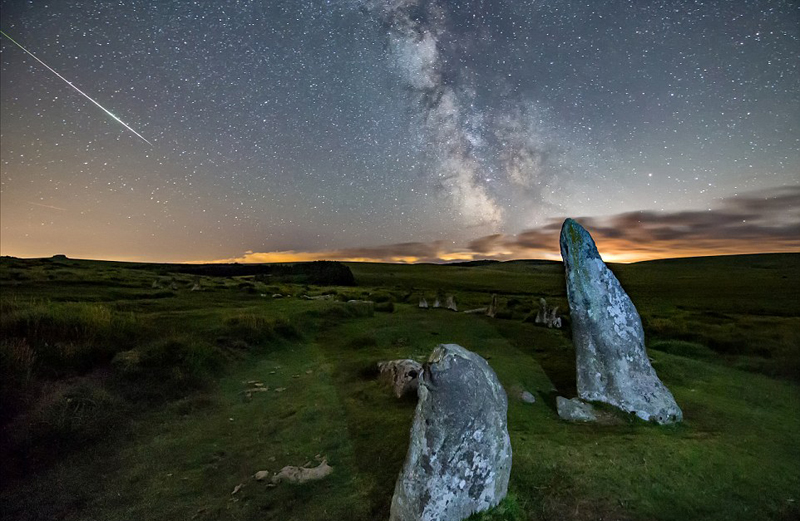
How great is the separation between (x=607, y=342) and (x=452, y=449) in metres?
6.44

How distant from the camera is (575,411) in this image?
938cm

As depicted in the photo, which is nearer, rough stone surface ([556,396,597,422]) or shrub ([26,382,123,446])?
shrub ([26,382,123,446])

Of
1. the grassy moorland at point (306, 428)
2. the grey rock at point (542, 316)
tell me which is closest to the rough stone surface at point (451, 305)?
the grey rock at point (542, 316)

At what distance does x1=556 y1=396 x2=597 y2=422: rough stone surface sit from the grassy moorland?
0.33 metres

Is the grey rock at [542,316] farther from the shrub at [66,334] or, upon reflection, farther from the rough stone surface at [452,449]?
the shrub at [66,334]

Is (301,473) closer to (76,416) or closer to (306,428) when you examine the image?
(306,428)

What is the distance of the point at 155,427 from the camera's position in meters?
9.78

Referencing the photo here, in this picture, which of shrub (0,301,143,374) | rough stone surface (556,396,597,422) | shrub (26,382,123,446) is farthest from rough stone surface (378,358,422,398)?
shrub (0,301,143,374)

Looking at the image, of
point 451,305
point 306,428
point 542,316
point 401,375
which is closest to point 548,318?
point 542,316

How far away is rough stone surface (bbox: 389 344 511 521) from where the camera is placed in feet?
17.9

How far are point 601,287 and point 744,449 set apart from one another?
437cm

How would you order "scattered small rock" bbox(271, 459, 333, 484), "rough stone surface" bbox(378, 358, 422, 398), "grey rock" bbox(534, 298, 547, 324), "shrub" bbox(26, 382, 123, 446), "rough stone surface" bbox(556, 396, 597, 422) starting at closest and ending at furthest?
"scattered small rock" bbox(271, 459, 333, 484) → "shrub" bbox(26, 382, 123, 446) → "rough stone surface" bbox(556, 396, 597, 422) → "rough stone surface" bbox(378, 358, 422, 398) → "grey rock" bbox(534, 298, 547, 324)

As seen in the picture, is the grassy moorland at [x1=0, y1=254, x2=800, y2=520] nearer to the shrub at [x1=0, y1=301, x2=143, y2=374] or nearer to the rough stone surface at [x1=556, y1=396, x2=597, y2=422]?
the shrub at [x1=0, y1=301, x2=143, y2=374]

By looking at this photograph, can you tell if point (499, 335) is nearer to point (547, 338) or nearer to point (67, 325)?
point (547, 338)
